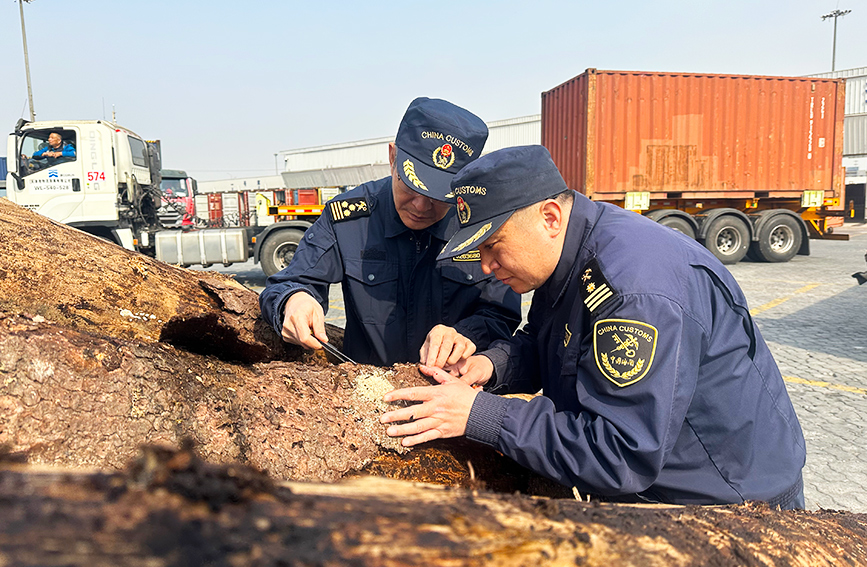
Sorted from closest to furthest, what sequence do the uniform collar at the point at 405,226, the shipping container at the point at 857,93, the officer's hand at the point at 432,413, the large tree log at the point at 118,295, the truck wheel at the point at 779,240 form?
→ the officer's hand at the point at 432,413
the large tree log at the point at 118,295
the uniform collar at the point at 405,226
the truck wheel at the point at 779,240
the shipping container at the point at 857,93

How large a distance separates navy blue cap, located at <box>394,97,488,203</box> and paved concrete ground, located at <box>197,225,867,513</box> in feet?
7.94

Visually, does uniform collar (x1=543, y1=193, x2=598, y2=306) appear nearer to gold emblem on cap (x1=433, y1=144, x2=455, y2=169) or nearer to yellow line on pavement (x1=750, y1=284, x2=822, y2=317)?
gold emblem on cap (x1=433, y1=144, x2=455, y2=169)

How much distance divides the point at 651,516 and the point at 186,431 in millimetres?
1066

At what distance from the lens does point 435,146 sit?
2.14 meters

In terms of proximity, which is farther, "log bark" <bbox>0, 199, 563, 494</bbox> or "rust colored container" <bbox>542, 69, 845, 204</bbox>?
"rust colored container" <bbox>542, 69, 845, 204</bbox>

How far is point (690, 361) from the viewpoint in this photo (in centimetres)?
130

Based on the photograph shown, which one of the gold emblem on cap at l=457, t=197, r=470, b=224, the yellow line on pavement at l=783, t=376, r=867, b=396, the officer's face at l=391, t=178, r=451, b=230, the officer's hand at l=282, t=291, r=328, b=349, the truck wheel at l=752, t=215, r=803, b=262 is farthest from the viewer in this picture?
the truck wheel at l=752, t=215, r=803, b=262

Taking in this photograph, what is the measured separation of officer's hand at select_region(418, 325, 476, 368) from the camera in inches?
72.5

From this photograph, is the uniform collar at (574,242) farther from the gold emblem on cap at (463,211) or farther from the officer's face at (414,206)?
the officer's face at (414,206)

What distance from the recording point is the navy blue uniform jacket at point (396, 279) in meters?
2.41

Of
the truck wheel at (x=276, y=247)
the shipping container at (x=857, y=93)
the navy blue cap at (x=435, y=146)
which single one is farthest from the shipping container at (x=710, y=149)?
the shipping container at (x=857, y=93)

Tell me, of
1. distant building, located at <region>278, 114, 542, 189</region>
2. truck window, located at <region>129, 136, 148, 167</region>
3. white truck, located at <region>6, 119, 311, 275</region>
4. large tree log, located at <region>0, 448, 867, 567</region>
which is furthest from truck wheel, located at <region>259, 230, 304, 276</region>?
distant building, located at <region>278, 114, 542, 189</region>

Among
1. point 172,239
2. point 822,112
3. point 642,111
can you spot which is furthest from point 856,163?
point 172,239

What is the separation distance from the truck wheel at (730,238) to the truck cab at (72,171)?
36.2 feet
